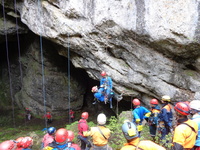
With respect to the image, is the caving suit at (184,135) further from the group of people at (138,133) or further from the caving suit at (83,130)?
the caving suit at (83,130)

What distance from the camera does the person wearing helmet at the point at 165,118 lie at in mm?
4414

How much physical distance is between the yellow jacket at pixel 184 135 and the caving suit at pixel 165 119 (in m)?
1.73

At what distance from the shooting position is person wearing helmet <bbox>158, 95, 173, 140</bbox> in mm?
4414

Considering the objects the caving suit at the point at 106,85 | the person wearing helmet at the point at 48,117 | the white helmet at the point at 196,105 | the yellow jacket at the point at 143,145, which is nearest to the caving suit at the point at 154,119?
the white helmet at the point at 196,105

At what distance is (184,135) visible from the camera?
8.36 feet

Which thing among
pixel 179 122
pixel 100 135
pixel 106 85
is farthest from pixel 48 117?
pixel 179 122

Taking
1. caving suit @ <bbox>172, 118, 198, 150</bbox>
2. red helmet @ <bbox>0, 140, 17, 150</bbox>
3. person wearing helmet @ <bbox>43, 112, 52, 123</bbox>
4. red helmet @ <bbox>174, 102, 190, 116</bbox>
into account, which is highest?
red helmet @ <bbox>174, 102, 190, 116</bbox>

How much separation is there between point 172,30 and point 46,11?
6.04 m

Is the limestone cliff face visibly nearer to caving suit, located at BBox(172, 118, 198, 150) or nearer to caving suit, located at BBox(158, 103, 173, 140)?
caving suit, located at BBox(158, 103, 173, 140)

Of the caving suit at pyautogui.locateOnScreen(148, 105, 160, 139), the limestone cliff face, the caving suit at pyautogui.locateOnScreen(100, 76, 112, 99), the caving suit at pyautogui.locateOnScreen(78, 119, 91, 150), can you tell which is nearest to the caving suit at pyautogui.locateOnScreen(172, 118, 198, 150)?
the caving suit at pyautogui.locateOnScreen(148, 105, 160, 139)

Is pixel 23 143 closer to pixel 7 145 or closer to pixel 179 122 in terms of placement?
pixel 7 145

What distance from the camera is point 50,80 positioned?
12078 mm

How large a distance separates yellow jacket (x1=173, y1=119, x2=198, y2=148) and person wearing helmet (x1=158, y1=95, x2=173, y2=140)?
1.74 meters

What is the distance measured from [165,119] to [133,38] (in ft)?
12.0
